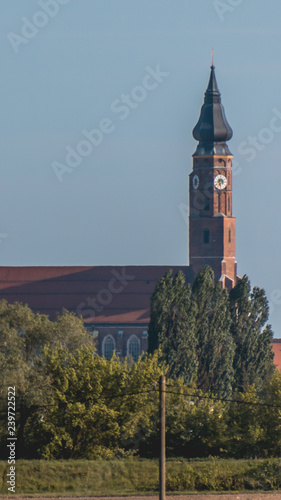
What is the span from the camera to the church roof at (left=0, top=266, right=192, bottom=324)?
12875 cm

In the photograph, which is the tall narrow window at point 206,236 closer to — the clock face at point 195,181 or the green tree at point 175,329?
the clock face at point 195,181

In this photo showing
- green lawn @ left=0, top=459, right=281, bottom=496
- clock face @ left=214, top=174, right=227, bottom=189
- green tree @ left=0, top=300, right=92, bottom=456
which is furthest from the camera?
clock face @ left=214, top=174, right=227, bottom=189

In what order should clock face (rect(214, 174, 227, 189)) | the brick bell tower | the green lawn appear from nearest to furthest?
the green lawn, the brick bell tower, clock face (rect(214, 174, 227, 189))

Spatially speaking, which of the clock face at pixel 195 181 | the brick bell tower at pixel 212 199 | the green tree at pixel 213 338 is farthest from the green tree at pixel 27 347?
the clock face at pixel 195 181

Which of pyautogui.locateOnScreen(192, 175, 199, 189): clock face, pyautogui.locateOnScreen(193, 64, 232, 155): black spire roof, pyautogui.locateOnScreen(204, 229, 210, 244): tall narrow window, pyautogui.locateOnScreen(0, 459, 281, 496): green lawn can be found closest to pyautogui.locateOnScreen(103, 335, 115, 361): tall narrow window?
pyautogui.locateOnScreen(204, 229, 210, 244): tall narrow window

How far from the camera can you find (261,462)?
49.6 m

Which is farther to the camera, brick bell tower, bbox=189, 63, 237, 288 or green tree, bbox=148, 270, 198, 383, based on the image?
brick bell tower, bbox=189, 63, 237, 288

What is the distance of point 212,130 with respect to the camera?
411ft

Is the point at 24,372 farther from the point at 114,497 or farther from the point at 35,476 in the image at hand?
the point at 114,497

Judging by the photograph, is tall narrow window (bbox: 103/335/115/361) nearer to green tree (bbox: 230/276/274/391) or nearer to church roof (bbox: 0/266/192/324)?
church roof (bbox: 0/266/192/324)

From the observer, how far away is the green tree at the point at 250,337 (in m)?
87.8

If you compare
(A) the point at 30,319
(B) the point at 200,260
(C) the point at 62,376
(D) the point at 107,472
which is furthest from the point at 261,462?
(B) the point at 200,260

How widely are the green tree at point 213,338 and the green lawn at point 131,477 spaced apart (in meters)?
34.8

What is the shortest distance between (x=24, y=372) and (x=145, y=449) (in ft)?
21.2
